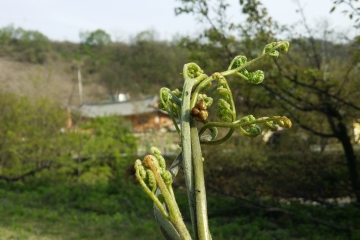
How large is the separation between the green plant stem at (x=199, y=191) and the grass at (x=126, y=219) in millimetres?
4829

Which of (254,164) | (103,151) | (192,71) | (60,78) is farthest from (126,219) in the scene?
(60,78)

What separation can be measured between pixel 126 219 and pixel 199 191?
607cm

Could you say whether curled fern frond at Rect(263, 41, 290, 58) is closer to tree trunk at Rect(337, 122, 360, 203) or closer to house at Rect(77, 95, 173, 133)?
tree trunk at Rect(337, 122, 360, 203)

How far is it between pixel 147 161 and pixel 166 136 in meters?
14.8

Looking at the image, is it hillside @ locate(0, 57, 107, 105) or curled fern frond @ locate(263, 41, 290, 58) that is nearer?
curled fern frond @ locate(263, 41, 290, 58)

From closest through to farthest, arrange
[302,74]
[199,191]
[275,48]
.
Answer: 1. [199,191]
2. [275,48]
3. [302,74]

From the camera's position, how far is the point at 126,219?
21.4 ft

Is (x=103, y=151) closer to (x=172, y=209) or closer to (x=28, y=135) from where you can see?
(x=28, y=135)

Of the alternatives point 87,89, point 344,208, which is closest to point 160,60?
point 87,89

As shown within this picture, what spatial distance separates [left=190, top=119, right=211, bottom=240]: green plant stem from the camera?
24.4 inches

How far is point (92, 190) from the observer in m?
9.18

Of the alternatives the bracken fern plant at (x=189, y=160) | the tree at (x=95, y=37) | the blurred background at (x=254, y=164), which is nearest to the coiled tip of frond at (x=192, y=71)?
the bracken fern plant at (x=189, y=160)

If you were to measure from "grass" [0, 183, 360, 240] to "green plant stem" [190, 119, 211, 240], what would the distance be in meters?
4.83

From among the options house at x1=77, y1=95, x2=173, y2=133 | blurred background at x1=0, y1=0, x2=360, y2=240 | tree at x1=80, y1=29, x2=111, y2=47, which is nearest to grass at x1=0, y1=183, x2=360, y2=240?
blurred background at x1=0, y1=0, x2=360, y2=240
